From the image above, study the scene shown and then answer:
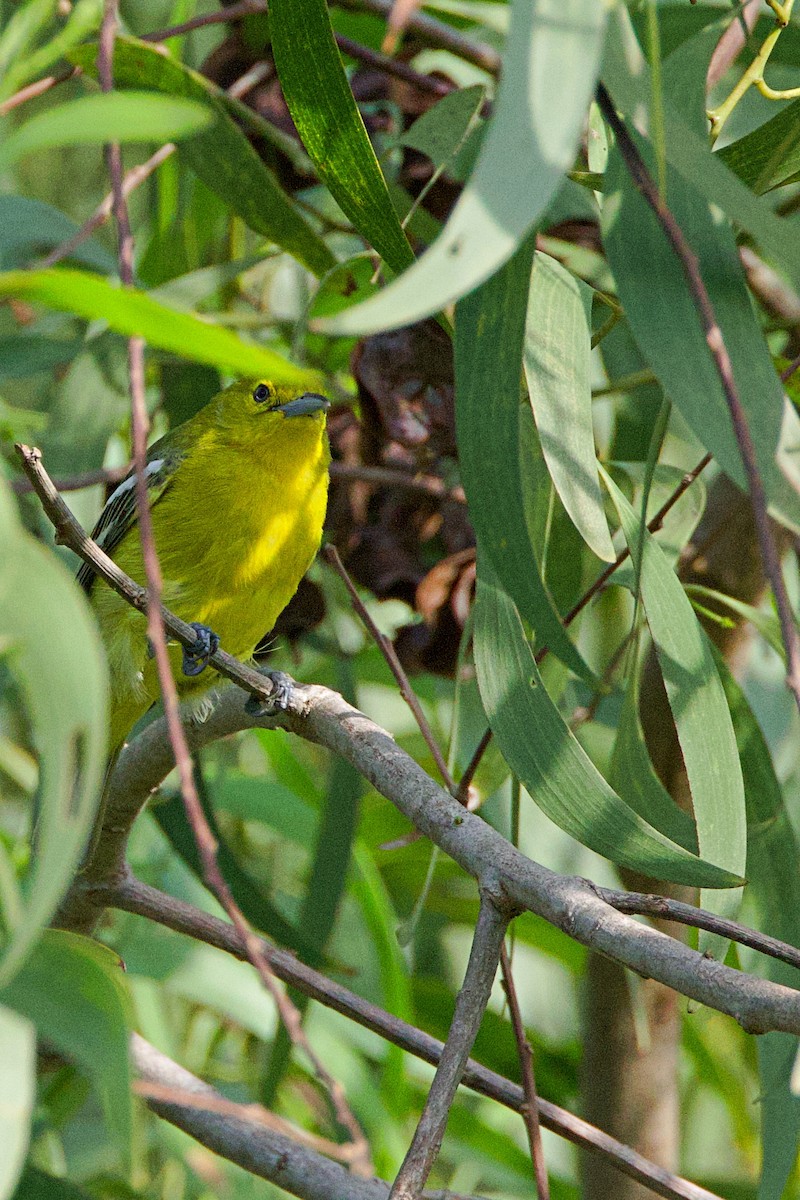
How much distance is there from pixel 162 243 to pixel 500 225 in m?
2.57

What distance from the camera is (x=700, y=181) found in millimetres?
1309

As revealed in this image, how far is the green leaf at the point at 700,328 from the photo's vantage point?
130 centimetres

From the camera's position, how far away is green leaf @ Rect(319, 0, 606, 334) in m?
1.02

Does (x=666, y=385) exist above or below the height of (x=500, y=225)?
above

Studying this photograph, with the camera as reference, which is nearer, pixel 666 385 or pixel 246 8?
pixel 666 385

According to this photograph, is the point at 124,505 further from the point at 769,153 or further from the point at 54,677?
the point at 54,677

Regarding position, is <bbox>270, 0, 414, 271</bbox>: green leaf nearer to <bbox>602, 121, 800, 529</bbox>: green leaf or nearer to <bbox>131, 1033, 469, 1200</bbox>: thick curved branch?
<bbox>602, 121, 800, 529</bbox>: green leaf

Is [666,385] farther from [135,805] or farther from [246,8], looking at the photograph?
[246,8]

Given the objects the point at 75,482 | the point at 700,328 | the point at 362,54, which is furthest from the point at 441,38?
the point at 700,328

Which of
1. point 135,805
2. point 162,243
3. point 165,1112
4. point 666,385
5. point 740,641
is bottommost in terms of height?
point 165,1112

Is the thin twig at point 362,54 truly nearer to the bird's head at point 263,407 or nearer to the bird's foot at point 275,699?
the bird's head at point 263,407

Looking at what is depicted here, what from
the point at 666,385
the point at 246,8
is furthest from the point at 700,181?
the point at 246,8

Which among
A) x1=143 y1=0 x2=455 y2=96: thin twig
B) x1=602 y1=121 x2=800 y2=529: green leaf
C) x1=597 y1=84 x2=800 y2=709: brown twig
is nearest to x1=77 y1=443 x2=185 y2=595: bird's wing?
x1=143 y1=0 x2=455 y2=96: thin twig

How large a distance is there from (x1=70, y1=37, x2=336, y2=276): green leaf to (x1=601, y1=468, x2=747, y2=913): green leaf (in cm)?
106
